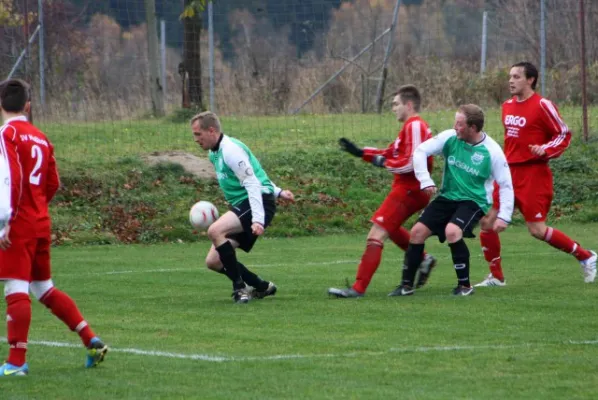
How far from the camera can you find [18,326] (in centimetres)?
712

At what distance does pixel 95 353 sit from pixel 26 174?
1.18 metres

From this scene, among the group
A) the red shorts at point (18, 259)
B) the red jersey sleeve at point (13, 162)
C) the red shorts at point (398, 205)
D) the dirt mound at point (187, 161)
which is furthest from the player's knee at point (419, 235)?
the dirt mound at point (187, 161)

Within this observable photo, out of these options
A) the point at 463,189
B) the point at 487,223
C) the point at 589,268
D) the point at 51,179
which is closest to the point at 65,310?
the point at 51,179

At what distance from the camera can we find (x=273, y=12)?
77.8ft

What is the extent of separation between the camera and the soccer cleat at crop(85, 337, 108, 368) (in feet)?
23.8

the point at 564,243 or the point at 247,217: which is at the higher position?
the point at 247,217

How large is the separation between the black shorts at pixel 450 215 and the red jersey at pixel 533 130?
1.15 metres

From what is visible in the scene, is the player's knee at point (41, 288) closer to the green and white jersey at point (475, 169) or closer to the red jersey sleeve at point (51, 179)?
the red jersey sleeve at point (51, 179)

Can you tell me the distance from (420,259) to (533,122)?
1.85 metres

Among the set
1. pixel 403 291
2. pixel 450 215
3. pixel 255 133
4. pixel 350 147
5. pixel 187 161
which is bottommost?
pixel 187 161

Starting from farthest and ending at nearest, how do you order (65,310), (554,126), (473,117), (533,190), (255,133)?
(255,133) < (533,190) < (554,126) < (473,117) < (65,310)

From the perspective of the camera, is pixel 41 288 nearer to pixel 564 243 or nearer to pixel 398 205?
pixel 398 205

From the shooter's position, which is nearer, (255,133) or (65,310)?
(65,310)

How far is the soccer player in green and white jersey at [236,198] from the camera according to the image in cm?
1029
